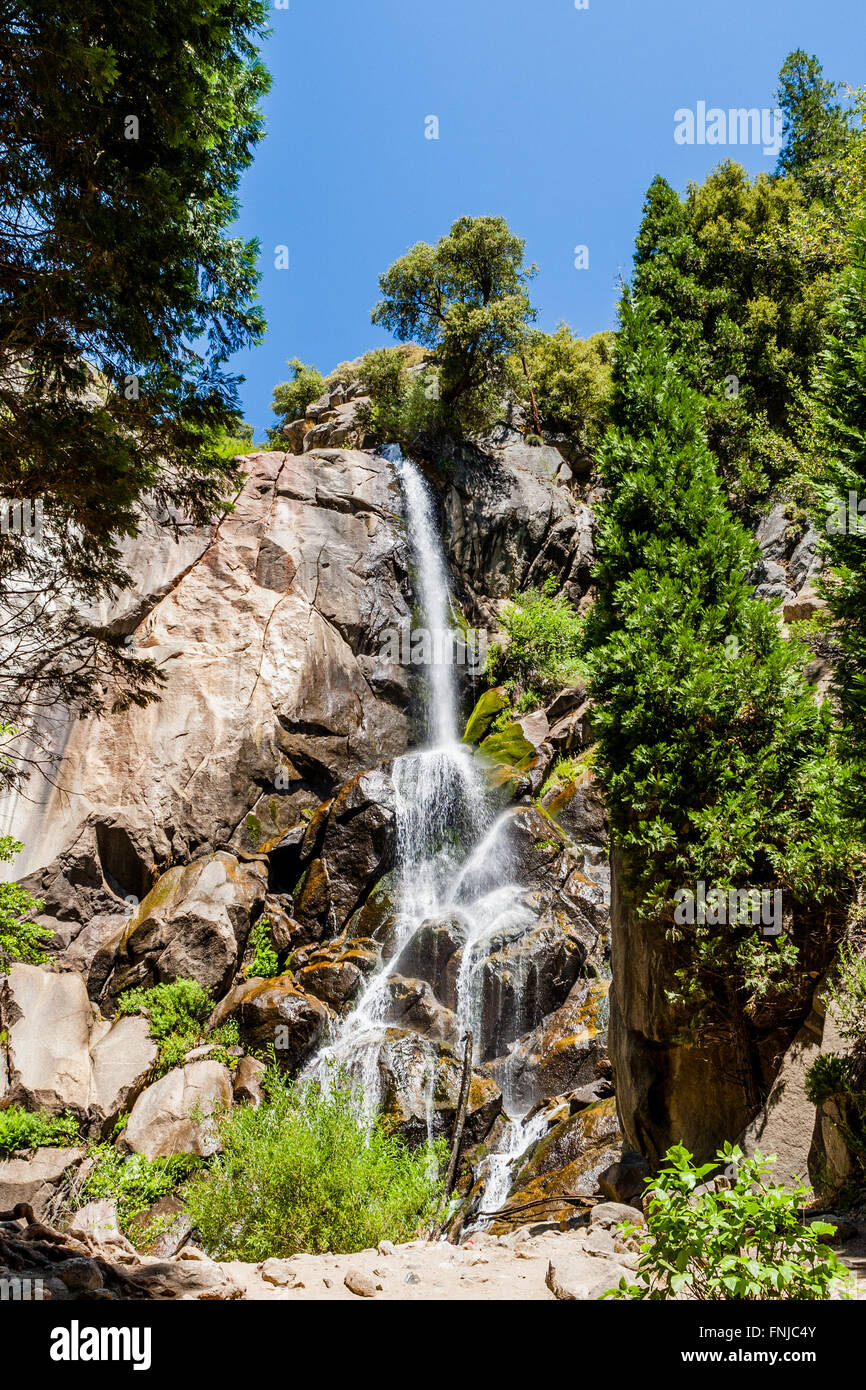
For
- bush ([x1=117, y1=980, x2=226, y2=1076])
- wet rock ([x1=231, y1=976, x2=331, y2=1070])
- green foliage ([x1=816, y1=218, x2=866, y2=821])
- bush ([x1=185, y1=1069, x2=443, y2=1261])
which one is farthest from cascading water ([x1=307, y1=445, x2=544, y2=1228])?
green foliage ([x1=816, y1=218, x2=866, y2=821])

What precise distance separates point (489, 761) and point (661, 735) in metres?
12.1

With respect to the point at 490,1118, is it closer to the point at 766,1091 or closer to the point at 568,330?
the point at 766,1091

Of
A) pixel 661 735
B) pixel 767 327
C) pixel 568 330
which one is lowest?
pixel 661 735

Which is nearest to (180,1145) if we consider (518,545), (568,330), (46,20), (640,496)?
(640,496)

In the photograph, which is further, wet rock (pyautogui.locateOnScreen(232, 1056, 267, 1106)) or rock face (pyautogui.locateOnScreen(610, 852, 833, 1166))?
wet rock (pyautogui.locateOnScreen(232, 1056, 267, 1106))

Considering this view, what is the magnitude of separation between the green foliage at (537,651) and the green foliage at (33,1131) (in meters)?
15.8

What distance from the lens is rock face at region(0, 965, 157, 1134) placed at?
Result: 520 inches

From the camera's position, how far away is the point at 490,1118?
11.5 m

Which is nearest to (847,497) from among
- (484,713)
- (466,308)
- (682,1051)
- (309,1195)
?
(682,1051)

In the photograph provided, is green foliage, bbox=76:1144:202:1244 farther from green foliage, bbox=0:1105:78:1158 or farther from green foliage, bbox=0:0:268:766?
green foliage, bbox=0:0:268:766

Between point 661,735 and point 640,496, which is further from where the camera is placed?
point 640,496

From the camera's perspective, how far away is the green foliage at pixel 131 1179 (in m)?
11.8

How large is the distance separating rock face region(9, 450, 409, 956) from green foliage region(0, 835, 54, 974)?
941mm

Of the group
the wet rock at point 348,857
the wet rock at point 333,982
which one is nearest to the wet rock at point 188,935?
the wet rock at point 348,857
